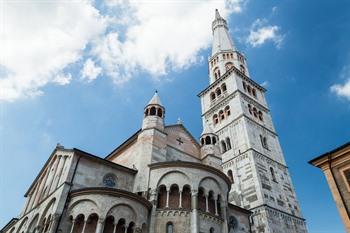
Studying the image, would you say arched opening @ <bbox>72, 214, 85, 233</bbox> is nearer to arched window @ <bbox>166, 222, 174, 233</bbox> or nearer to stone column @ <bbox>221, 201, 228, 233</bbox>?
arched window @ <bbox>166, 222, 174, 233</bbox>

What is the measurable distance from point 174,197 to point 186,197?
0.80 meters

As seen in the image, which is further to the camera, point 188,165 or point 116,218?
point 188,165

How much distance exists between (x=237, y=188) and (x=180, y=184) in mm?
15589

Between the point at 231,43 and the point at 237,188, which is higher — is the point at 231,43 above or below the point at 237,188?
above

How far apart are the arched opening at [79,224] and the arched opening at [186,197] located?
20.5 feet

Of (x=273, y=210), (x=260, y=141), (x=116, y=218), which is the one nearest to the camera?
(x=116, y=218)

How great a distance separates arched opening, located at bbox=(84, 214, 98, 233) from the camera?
629 inches

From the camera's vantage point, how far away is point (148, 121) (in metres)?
23.9

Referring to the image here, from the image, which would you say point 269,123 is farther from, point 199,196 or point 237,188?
point 199,196

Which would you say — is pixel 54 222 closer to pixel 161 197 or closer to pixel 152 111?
pixel 161 197

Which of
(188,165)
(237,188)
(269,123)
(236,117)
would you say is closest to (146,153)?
(188,165)

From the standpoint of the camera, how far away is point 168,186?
18.9 metres

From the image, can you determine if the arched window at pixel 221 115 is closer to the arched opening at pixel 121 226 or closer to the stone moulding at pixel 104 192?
the stone moulding at pixel 104 192

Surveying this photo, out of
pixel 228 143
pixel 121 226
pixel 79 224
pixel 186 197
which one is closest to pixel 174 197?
pixel 186 197
